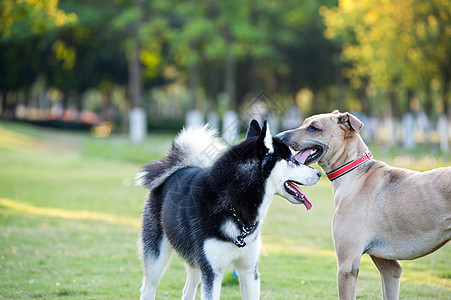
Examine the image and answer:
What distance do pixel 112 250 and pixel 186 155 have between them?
11.0ft

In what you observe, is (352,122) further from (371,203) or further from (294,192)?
(294,192)

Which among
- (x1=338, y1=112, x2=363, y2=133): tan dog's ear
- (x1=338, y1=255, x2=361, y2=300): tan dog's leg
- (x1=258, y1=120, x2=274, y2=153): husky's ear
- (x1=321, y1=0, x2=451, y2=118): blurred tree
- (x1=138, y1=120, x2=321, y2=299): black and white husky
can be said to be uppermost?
(x1=321, y1=0, x2=451, y2=118): blurred tree

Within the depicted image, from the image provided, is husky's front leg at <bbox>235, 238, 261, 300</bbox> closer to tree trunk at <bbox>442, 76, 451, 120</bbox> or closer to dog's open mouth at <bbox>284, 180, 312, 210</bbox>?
dog's open mouth at <bbox>284, 180, 312, 210</bbox>

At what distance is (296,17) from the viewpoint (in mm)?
35844

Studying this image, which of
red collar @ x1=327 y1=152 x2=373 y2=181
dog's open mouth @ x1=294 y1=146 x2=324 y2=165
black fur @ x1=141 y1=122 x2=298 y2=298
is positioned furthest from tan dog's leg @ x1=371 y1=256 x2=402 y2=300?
black fur @ x1=141 y1=122 x2=298 y2=298

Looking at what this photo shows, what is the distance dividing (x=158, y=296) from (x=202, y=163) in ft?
5.30

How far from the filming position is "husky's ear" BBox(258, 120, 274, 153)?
181 inches

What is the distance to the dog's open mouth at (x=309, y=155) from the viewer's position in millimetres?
5285

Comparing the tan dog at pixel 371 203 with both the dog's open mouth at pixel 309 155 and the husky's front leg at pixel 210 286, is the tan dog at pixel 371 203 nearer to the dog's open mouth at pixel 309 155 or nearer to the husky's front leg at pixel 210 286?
the dog's open mouth at pixel 309 155

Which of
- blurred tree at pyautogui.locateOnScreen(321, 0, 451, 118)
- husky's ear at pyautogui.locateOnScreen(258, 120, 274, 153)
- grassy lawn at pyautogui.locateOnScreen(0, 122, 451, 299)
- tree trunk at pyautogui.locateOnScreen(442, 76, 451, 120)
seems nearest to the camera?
husky's ear at pyautogui.locateOnScreen(258, 120, 274, 153)

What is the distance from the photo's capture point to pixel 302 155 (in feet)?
17.4

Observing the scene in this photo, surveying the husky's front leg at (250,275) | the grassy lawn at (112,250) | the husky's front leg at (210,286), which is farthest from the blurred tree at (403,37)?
the husky's front leg at (210,286)

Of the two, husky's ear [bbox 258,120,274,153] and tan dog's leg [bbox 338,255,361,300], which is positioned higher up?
husky's ear [bbox 258,120,274,153]

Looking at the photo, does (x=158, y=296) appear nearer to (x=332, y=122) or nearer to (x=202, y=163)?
(x=202, y=163)
